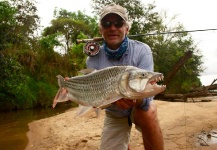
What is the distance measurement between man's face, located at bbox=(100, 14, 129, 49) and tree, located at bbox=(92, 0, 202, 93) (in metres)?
21.1

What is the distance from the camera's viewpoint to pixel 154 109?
3375mm

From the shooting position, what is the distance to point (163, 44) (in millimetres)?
30219

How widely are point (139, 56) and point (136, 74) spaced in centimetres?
98

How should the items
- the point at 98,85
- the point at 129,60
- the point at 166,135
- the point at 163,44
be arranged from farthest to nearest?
the point at 163,44, the point at 166,135, the point at 129,60, the point at 98,85

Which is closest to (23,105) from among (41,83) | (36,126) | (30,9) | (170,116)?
(41,83)

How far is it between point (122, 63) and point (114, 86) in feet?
3.28

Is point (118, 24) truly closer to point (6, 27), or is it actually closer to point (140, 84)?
point (140, 84)

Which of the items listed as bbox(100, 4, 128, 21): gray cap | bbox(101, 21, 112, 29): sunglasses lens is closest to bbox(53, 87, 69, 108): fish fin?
bbox(101, 21, 112, 29): sunglasses lens

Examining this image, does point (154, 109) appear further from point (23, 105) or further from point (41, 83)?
point (41, 83)

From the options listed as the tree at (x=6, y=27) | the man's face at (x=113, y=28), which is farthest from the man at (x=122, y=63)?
the tree at (x=6, y=27)

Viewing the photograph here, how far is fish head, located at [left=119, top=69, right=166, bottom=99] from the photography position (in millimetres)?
2535

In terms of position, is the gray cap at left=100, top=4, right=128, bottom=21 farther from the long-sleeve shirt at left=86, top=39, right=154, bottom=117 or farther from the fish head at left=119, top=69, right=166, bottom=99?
the fish head at left=119, top=69, right=166, bottom=99

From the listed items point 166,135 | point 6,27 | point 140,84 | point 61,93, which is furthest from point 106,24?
point 6,27

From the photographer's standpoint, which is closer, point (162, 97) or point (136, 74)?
point (136, 74)
